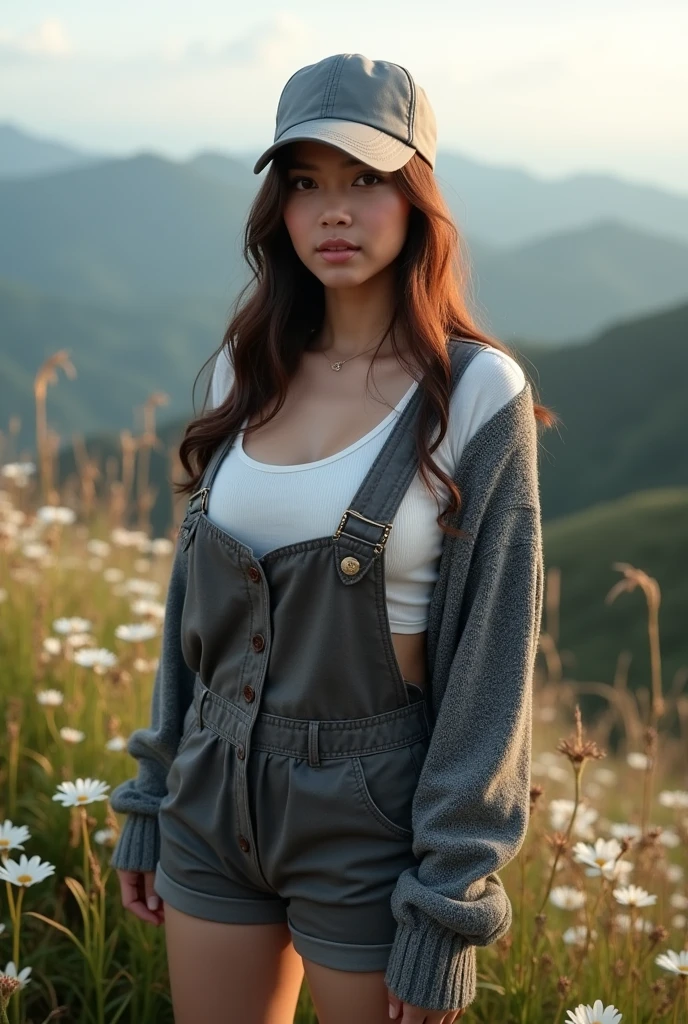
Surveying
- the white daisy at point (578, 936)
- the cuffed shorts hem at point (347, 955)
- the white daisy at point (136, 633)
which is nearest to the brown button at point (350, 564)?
the cuffed shorts hem at point (347, 955)

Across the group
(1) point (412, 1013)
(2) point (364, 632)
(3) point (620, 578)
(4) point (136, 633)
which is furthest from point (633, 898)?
(3) point (620, 578)

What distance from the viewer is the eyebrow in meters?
1.81

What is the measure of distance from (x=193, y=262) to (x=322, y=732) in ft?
638

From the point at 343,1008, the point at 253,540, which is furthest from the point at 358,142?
the point at 343,1008

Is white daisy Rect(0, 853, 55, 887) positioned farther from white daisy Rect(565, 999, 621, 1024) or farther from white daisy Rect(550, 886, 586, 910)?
white daisy Rect(550, 886, 586, 910)

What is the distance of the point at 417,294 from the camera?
187 cm

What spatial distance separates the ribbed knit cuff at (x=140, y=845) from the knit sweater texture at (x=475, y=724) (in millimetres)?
619

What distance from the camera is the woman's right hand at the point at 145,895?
7.04 feet

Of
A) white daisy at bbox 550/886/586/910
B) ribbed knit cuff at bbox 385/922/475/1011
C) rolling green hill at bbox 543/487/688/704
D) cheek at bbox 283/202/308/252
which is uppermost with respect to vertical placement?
cheek at bbox 283/202/308/252

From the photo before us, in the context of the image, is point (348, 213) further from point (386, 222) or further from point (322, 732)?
point (322, 732)

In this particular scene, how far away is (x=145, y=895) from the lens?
2186 mm

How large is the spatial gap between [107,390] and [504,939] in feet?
383

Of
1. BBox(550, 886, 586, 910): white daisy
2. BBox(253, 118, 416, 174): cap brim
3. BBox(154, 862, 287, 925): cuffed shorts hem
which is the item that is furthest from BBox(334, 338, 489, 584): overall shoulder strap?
BBox(550, 886, 586, 910): white daisy

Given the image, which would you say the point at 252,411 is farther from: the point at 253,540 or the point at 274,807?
the point at 274,807
